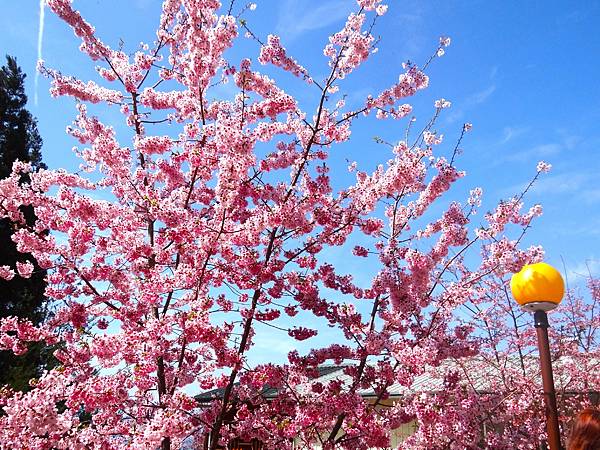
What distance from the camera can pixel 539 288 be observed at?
583cm

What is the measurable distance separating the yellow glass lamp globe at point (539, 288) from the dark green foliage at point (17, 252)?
37.1ft

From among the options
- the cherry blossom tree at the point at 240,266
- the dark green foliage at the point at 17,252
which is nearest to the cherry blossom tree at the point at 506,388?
the cherry blossom tree at the point at 240,266

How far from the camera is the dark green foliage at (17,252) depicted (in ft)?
50.6

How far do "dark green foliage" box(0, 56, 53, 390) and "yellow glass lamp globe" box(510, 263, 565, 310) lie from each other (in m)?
11.3

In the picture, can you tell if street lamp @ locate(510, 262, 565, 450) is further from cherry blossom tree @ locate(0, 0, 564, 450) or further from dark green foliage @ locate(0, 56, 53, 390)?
dark green foliage @ locate(0, 56, 53, 390)

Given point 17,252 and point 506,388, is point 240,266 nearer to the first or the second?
point 506,388

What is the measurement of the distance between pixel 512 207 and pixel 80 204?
6128 mm

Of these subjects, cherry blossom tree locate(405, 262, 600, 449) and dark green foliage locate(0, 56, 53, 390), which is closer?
cherry blossom tree locate(405, 262, 600, 449)

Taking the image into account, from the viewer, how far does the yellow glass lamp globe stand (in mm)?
5836

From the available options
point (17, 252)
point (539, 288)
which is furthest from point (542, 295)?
point (17, 252)

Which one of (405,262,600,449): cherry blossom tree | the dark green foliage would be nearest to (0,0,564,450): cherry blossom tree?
(405,262,600,449): cherry blossom tree

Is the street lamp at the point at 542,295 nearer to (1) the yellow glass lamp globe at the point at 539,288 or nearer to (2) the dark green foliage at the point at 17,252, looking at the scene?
(1) the yellow glass lamp globe at the point at 539,288

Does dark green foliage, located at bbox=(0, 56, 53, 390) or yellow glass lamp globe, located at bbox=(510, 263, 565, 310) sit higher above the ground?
dark green foliage, located at bbox=(0, 56, 53, 390)

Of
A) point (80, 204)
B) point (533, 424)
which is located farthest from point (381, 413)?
point (80, 204)
